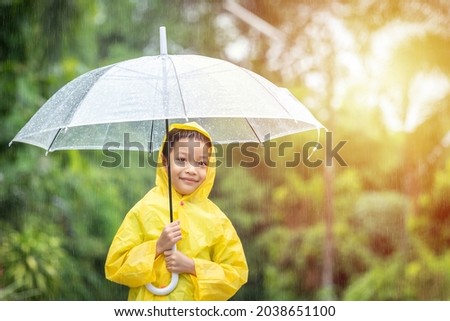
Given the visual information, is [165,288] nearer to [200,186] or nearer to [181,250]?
[181,250]

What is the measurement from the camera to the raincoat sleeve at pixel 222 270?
2869mm

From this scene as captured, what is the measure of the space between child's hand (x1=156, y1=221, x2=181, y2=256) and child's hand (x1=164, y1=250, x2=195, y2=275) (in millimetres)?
32

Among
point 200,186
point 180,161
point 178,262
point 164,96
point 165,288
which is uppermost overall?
point 164,96

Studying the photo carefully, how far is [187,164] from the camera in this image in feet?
9.61

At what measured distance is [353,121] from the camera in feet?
23.2

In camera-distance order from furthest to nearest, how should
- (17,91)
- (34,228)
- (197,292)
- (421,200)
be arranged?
(421,200) → (34,228) → (17,91) → (197,292)

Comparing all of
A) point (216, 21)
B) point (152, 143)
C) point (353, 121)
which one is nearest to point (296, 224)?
point (353, 121)

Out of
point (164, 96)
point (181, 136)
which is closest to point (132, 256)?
point (181, 136)

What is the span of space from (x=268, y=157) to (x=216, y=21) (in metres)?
1.52

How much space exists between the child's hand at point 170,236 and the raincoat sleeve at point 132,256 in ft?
0.17

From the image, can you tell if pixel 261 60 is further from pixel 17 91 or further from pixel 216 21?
pixel 17 91

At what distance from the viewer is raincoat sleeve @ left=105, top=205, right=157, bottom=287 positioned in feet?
9.27

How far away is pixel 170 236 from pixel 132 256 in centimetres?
18

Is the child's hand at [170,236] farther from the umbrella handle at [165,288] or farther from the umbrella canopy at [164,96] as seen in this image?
the umbrella canopy at [164,96]
